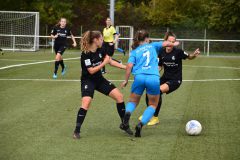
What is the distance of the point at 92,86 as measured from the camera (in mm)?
9289

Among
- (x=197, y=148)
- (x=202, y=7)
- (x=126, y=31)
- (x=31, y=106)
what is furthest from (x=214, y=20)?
(x=197, y=148)

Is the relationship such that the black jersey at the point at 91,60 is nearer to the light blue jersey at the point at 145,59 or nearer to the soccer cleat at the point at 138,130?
the light blue jersey at the point at 145,59

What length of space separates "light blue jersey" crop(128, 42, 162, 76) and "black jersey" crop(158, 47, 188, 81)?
1692 mm

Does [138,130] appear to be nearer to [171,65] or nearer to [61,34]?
[171,65]

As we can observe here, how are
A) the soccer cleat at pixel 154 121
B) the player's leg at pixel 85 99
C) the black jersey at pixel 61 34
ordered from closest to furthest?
the player's leg at pixel 85 99, the soccer cleat at pixel 154 121, the black jersey at pixel 61 34

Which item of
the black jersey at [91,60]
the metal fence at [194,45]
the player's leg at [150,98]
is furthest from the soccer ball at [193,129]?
the metal fence at [194,45]

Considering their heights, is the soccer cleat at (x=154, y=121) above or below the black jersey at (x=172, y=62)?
below

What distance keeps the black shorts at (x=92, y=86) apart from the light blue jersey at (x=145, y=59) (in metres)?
0.58

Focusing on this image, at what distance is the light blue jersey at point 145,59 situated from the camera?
356 inches

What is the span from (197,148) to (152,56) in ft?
5.54

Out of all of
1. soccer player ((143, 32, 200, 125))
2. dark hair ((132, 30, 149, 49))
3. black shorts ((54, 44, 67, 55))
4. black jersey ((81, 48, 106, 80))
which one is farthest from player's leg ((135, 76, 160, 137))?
black shorts ((54, 44, 67, 55))

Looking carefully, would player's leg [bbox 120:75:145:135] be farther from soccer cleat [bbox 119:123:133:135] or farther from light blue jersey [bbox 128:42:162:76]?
light blue jersey [bbox 128:42:162:76]

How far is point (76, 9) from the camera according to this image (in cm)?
5444

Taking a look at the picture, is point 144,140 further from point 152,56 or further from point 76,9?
point 76,9
